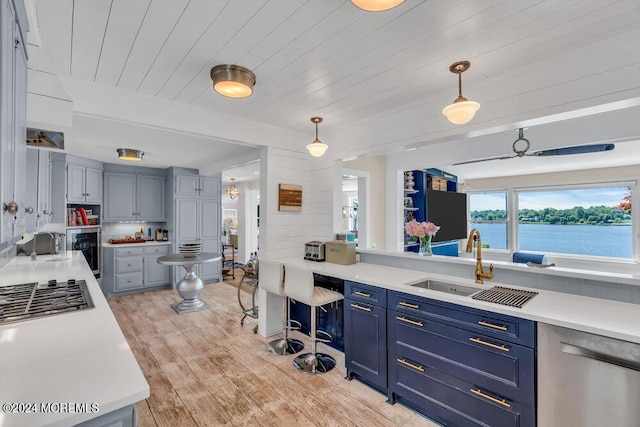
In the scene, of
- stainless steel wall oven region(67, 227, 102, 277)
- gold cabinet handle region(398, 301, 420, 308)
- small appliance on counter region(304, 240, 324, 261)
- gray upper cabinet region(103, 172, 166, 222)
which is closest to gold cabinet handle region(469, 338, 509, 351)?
gold cabinet handle region(398, 301, 420, 308)

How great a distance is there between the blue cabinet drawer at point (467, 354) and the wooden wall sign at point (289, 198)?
180 centimetres

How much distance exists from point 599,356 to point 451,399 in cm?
87

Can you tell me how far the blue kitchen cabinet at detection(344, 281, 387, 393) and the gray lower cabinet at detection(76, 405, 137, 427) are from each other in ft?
5.82

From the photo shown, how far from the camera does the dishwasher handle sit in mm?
1363

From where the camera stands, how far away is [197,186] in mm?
6039

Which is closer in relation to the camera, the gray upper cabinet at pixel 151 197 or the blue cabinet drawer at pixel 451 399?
the blue cabinet drawer at pixel 451 399

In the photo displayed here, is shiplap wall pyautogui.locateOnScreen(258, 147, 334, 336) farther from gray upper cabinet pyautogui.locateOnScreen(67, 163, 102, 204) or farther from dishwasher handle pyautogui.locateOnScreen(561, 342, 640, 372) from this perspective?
gray upper cabinet pyautogui.locateOnScreen(67, 163, 102, 204)

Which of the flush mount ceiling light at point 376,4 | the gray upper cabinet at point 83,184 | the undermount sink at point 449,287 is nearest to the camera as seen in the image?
the flush mount ceiling light at point 376,4

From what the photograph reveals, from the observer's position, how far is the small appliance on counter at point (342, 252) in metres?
3.15

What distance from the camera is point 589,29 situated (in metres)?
1.63

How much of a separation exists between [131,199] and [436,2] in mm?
6121

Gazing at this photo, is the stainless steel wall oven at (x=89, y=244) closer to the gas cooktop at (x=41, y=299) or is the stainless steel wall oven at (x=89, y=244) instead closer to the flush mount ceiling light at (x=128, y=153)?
the flush mount ceiling light at (x=128, y=153)

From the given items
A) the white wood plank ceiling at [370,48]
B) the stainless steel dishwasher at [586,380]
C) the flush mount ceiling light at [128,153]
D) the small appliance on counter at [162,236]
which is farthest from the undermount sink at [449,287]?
the small appliance on counter at [162,236]

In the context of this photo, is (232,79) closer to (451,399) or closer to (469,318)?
(469,318)
